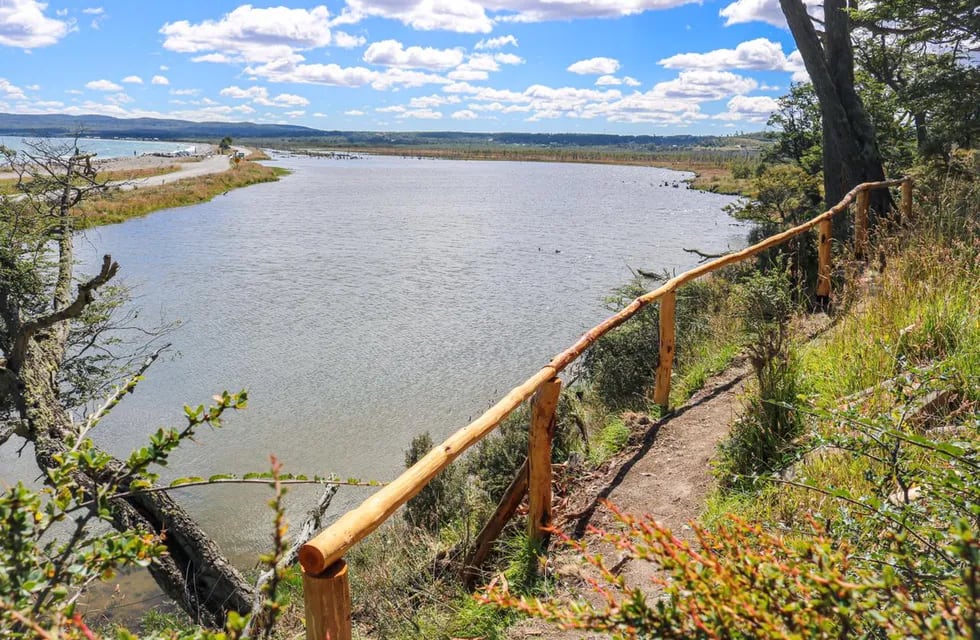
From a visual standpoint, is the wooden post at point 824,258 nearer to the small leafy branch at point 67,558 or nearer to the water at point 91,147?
the small leafy branch at point 67,558

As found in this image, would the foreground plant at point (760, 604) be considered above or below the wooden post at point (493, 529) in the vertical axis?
above

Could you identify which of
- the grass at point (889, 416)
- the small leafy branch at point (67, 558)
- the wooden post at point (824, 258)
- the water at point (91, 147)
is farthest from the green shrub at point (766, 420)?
the water at point (91, 147)

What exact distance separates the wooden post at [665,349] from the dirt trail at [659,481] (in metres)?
0.18

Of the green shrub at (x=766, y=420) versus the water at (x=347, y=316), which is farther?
the water at (x=347, y=316)

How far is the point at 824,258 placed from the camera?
7.72m

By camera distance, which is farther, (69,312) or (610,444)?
(69,312)

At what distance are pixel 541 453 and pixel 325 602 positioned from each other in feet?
6.55

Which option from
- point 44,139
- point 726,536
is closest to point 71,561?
point 726,536

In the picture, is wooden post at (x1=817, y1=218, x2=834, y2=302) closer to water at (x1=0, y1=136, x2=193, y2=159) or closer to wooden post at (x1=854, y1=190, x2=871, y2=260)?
wooden post at (x1=854, y1=190, x2=871, y2=260)

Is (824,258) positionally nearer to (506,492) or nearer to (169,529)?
(506,492)

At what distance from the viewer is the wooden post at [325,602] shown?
6.38ft

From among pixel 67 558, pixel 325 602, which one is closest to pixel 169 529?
pixel 67 558

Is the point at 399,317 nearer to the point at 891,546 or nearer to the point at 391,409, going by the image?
the point at 391,409

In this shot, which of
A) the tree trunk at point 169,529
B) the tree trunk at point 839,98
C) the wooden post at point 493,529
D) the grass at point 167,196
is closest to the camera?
the wooden post at point 493,529
